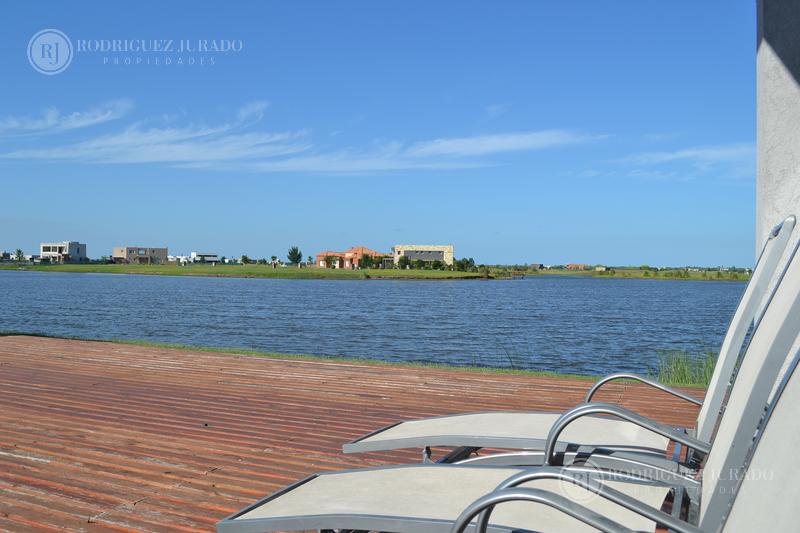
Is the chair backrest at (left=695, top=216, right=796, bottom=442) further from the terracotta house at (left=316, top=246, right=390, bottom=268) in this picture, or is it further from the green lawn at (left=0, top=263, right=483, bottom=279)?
the terracotta house at (left=316, top=246, right=390, bottom=268)

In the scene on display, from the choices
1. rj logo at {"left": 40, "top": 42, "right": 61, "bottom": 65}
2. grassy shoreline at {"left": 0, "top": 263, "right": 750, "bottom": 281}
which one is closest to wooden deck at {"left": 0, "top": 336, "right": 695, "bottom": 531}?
rj logo at {"left": 40, "top": 42, "right": 61, "bottom": 65}

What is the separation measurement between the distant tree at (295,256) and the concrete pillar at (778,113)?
413ft

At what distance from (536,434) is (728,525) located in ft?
3.95

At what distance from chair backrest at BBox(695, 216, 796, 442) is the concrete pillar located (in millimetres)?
2840

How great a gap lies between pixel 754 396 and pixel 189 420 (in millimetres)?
3712

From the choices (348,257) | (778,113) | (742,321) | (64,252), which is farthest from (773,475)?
(64,252)

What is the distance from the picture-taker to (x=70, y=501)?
285 cm

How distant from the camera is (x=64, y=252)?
137250 mm

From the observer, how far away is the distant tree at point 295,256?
423 ft

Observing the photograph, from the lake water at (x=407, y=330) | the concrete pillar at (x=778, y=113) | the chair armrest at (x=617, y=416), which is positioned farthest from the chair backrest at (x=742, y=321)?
the lake water at (x=407, y=330)

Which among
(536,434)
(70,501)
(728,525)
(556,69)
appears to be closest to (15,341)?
(70,501)

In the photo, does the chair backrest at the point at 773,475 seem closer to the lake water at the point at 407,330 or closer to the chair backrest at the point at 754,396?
the chair backrest at the point at 754,396

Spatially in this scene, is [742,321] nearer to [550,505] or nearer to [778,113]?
[550,505]

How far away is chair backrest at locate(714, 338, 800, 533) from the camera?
102cm
